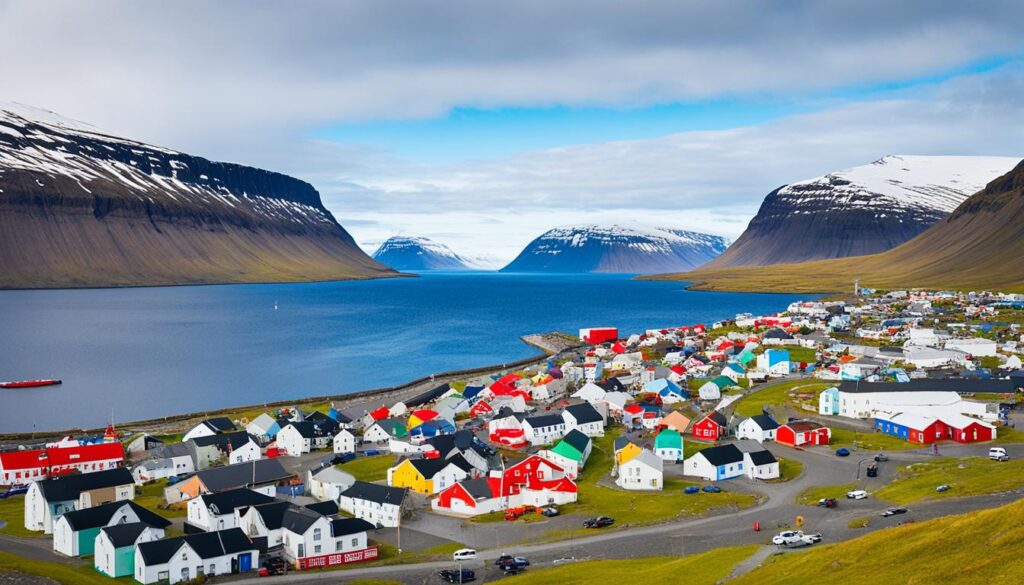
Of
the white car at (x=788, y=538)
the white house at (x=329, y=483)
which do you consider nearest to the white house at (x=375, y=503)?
the white house at (x=329, y=483)

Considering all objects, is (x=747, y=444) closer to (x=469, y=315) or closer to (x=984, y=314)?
(x=984, y=314)

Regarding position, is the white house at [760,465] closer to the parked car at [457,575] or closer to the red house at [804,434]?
the red house at [804,434]

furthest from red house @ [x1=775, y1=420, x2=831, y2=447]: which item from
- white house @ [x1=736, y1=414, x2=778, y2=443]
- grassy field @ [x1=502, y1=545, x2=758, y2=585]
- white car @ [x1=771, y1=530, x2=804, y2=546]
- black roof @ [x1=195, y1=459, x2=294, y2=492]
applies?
black roof @ [x1=195, y1=459, x2=294, y2=492]

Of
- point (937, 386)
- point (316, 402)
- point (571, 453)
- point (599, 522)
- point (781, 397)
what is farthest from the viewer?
point (316, 402)

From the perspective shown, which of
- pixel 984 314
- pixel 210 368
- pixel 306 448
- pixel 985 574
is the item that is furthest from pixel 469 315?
pixel 985 574

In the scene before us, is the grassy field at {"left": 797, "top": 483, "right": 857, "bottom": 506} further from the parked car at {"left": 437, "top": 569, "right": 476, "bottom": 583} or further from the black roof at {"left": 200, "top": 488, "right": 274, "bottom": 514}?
the black roof at {"left": 200, "top": 488, "right": 274, "bottom": 514}

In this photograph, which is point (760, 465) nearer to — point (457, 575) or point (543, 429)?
point (543, 429)

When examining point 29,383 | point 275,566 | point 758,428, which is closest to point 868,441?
point 758,428
